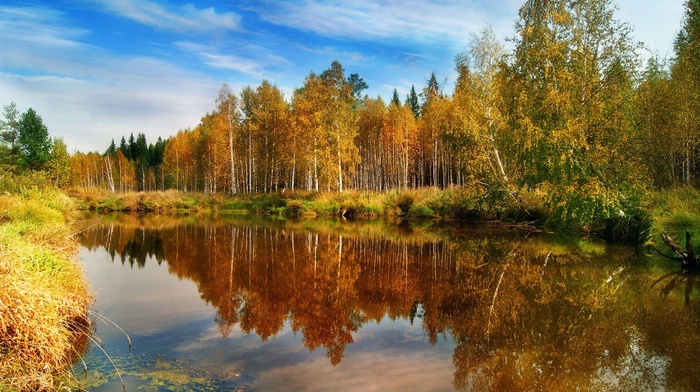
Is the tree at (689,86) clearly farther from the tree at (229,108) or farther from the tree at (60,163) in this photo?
the tree at (60,163)

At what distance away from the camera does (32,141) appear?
136 ft

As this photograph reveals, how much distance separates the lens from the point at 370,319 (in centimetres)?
794

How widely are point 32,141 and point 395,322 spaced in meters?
46.0

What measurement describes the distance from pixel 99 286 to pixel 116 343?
184 inches

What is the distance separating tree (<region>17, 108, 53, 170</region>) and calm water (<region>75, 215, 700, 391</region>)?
111 ft

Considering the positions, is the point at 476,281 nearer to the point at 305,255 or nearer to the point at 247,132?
the point at 305,255

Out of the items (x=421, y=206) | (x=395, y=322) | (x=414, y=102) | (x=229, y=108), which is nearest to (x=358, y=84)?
(x=414, y=102)

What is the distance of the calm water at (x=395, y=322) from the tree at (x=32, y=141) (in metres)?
33.9

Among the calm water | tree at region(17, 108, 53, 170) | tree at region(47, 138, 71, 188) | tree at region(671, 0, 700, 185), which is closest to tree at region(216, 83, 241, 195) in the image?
tree at region(17, 108, 53, 170)


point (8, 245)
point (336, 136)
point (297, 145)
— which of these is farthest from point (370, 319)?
point (297, 145)

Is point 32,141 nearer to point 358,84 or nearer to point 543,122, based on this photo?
point 358,84

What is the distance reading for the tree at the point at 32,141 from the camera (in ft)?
136

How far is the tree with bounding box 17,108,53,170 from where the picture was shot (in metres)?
41.3

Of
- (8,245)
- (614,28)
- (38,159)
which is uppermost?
(614,28)
